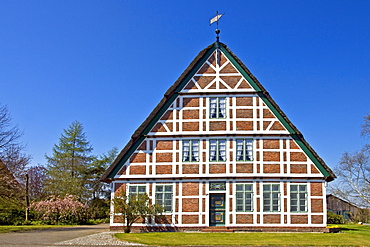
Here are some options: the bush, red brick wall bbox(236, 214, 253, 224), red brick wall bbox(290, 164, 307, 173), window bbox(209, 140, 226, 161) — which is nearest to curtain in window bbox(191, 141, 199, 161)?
window bbox(209, 140, 226, 161)

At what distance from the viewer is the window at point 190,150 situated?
82.8 ft

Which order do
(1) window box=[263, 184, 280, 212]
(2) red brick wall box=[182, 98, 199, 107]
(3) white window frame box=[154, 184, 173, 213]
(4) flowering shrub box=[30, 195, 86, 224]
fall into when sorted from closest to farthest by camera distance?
(1) window box=[263, 184, 280, 212]
(3) white window frame box=[154, 184, 173, 213]
(2) red brick wall box=[182, 98, 199, 107]
(4) flowering shrub box=[30, 195, 86, 224]

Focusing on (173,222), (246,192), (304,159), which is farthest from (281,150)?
(173,222)

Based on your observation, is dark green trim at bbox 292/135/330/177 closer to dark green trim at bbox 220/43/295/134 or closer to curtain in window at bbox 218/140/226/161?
dark green trim at bbox 220/43/295/134

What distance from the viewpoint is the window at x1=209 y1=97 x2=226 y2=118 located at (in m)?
Result: 25.6

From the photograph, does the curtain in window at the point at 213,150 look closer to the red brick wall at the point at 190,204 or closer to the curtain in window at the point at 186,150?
the curtain in window at the point at 186,150

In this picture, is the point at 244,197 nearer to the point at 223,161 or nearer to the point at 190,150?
the point at 223,161

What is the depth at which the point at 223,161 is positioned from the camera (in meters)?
25.0

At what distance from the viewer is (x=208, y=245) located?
17312 mm

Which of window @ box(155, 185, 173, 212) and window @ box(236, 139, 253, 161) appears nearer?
window @ box(155, 185, 173, 212)

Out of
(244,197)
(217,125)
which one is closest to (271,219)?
(244,197)

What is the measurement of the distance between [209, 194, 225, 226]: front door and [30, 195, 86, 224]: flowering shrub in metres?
16.7

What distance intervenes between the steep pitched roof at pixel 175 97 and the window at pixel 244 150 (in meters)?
2.52

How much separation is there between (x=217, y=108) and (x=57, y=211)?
64.0 ft
